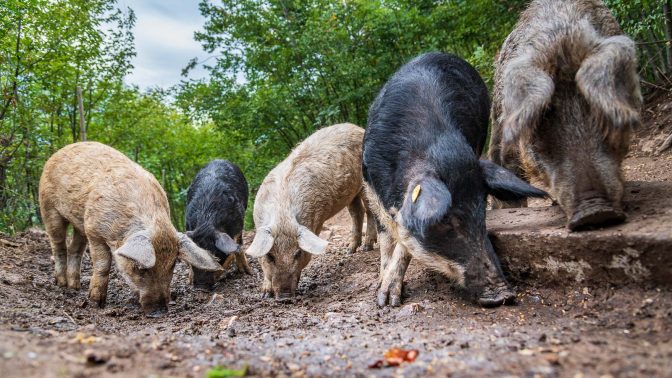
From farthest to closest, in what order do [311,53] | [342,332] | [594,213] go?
1. [311,53]
2. [342,332]
3. [594,213]

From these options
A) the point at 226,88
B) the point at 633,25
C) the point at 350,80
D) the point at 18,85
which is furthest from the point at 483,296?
the point at 226,88

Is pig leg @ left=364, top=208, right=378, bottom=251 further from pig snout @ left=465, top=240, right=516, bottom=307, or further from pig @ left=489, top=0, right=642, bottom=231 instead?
pig snout @ left=465, top=240, right=516, bottom=307

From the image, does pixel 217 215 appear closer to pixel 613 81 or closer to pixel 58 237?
pixel 58 237

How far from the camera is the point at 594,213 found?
12.1 feet

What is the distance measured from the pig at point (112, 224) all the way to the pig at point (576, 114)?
3486mm

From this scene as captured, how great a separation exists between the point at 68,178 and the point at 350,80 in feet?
19.2

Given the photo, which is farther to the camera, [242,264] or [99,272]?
[242,264]

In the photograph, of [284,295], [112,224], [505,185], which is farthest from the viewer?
[284,295]

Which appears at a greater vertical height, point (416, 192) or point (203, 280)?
point (416, 192)

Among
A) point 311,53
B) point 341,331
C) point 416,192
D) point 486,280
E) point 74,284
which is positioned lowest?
point 341,331

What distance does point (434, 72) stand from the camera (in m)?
5.79

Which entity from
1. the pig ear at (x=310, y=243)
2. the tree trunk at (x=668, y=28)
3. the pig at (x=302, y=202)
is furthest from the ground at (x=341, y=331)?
the tree trunk at (x=668, y=28)

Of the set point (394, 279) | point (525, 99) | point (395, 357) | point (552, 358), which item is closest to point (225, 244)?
point (394, 279)

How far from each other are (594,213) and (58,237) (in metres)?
6.04
